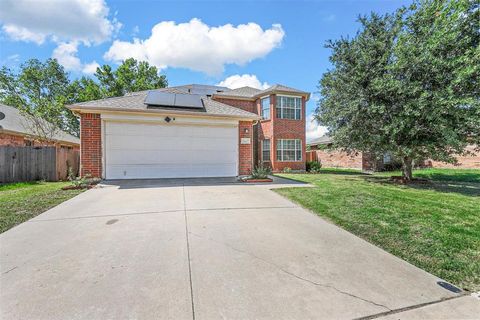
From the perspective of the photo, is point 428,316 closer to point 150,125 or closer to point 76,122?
point 150,125

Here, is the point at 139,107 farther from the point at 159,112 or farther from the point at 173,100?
the point at 173,100

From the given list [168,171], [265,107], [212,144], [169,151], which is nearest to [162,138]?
[169,151]

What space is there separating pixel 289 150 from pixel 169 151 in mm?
9454

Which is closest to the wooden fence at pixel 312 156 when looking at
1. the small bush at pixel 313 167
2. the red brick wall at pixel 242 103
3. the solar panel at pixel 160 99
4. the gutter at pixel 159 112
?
the small bush at pixel 313 167

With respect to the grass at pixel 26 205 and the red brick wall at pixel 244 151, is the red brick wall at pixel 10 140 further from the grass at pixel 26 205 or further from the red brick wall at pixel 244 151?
the red brick wall at pixel 244 151

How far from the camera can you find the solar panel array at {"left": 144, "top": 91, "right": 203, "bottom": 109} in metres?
9.45

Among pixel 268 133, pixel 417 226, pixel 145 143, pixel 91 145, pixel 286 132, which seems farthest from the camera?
pixel 268 133

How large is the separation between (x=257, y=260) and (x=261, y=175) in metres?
6.50

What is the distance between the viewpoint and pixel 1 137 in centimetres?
1259

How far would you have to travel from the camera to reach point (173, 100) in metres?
9.92

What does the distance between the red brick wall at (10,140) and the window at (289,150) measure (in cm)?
1644

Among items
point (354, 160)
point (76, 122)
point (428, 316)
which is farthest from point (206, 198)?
point (76, 122)

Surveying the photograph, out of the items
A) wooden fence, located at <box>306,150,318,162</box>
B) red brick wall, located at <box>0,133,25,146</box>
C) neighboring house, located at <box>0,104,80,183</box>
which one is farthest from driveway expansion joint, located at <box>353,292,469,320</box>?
wooden fence, located at <box>306,150,318,162</box>

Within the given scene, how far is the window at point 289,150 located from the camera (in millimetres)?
16062
